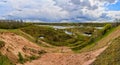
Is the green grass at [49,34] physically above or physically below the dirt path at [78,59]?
below

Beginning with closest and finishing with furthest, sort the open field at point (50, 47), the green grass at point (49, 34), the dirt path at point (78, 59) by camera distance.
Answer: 1. the dirt path at point (78, 59)
2. the open field at point (50, 47)
3. the green grass at point (49, 34)

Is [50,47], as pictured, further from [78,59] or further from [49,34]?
[78,59]

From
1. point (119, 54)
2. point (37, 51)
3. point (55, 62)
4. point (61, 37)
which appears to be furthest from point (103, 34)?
point (119, 54)

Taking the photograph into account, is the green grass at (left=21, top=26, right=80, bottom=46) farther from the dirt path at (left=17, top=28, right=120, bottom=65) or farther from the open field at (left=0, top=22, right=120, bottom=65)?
the dirt path at (left=17, top=28, right=120, bottom=65)

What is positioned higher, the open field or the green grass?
the open field

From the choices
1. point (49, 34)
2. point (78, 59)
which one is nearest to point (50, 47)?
point (49, 34)

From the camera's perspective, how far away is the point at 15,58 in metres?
39.3

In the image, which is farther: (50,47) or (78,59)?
(50,47)

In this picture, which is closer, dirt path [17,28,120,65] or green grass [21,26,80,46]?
dirt path [17,28,120,65]

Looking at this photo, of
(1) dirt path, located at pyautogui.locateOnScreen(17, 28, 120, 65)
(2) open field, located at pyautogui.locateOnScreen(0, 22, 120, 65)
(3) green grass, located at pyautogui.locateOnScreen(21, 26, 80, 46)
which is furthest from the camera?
(3) green grass, located at pyautogui.locateOnScreen(21, 26, 80, 46)

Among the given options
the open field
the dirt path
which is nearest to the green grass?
the open field

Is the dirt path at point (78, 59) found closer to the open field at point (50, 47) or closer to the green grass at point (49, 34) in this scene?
the open field at point (50, 47)

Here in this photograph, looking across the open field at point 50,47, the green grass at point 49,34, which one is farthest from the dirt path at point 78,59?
the green grass at point 49,34

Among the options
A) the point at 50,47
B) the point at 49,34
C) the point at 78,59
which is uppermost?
the point at 78,59
